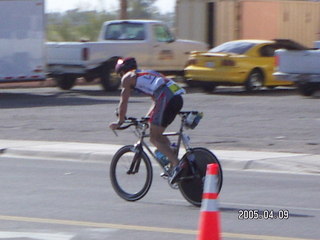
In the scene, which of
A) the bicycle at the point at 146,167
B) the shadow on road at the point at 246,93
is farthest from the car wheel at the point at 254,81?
the bicycle at the point at 146,167

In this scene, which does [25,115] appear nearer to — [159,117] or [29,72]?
[29,72]

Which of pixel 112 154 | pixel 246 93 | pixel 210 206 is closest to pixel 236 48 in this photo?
pixel 246 93

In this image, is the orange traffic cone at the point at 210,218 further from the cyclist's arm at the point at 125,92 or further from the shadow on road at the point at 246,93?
the shadow on road at the point at 246,93

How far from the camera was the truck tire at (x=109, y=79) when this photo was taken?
2689 cm

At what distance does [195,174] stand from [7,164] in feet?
16.2

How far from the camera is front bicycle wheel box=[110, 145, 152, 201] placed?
33.8 ft

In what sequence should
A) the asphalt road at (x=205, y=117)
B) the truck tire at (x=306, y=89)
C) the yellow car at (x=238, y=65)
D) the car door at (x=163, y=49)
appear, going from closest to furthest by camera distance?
the asphalt road at (x=205, y=117) → the truck tire at (x=306, y=89) → the yellow car at (x=238, y=65) → the car door at (x=163, y=49)

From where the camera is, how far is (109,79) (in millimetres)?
27141

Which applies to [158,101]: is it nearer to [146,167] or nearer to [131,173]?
[146,167]

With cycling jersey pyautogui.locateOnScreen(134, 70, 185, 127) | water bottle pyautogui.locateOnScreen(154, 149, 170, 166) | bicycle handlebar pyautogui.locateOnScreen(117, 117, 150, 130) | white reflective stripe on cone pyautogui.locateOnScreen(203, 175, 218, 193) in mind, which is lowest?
water bottle pyautogui.locateOnScreen(154, 149, 170, 166)

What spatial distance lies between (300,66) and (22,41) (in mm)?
8266

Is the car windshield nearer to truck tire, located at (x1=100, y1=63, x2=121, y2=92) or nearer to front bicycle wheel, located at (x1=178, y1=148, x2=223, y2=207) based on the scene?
truck tire, located at (x1=100, y1=63, x2=121, y2=92)

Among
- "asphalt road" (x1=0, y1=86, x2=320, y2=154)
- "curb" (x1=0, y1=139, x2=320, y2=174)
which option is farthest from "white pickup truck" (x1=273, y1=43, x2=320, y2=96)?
"curb" (x1=0, y1=139, x2=320, y2=174)

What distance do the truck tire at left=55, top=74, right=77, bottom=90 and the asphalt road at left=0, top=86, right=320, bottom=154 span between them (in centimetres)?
32
